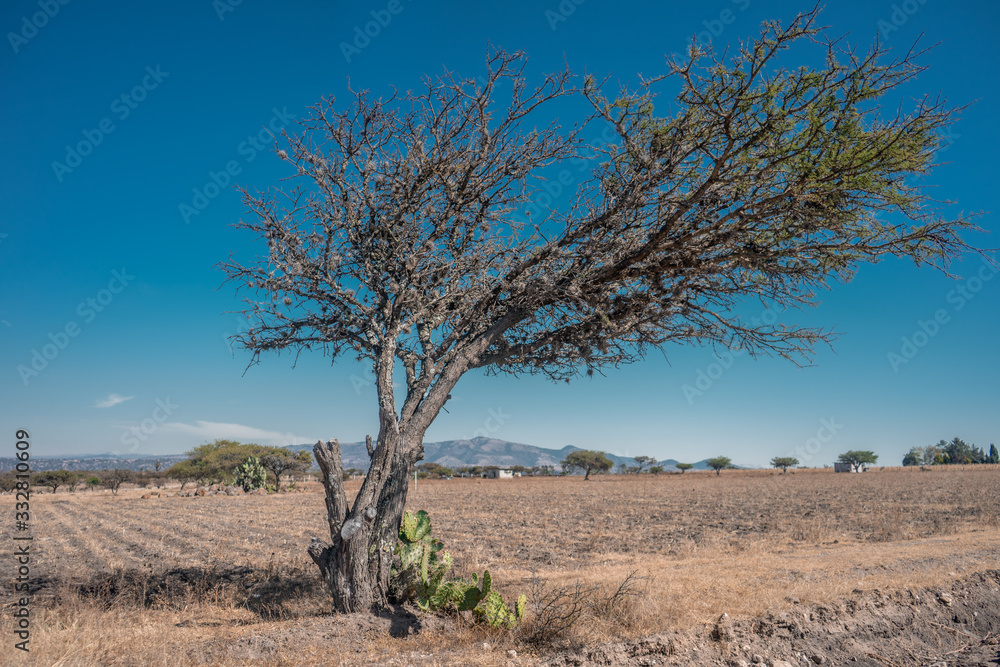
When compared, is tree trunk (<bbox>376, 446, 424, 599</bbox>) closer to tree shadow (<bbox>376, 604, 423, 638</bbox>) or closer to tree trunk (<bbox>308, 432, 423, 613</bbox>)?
tree trunk (<bbox>308, 432, 423, 613</bbox>)

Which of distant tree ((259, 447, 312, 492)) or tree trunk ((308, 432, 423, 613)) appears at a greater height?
tree trunk ((308, 432, 423, 613))

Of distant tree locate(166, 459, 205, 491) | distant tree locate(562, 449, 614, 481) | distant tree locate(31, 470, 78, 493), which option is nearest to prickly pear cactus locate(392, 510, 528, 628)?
distant tree locate(31, 470, 78, 493)

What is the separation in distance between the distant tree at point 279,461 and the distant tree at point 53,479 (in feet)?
78.6

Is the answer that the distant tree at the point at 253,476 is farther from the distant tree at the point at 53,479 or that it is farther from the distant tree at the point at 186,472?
the distant tree at the point at 53,479

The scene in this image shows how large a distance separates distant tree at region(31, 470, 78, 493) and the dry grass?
2357 inches

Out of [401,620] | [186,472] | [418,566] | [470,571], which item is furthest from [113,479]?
[401,620]

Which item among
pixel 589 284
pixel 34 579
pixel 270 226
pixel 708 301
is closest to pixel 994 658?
pixel 708 301

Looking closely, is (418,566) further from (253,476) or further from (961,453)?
(961,453)

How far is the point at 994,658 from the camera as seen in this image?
6180mm

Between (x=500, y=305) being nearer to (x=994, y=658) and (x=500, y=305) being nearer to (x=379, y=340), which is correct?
(x=379, y=340)

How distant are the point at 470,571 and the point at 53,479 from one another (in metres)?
82.2

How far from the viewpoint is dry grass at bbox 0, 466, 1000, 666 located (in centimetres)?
551

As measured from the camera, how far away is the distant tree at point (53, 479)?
67688mm

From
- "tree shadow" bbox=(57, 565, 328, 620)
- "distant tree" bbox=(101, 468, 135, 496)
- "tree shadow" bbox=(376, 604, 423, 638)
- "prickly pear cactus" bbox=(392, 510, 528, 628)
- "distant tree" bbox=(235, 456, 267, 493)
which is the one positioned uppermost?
"prickly pear cactus" bbox=(392, 510, 528, 628)
